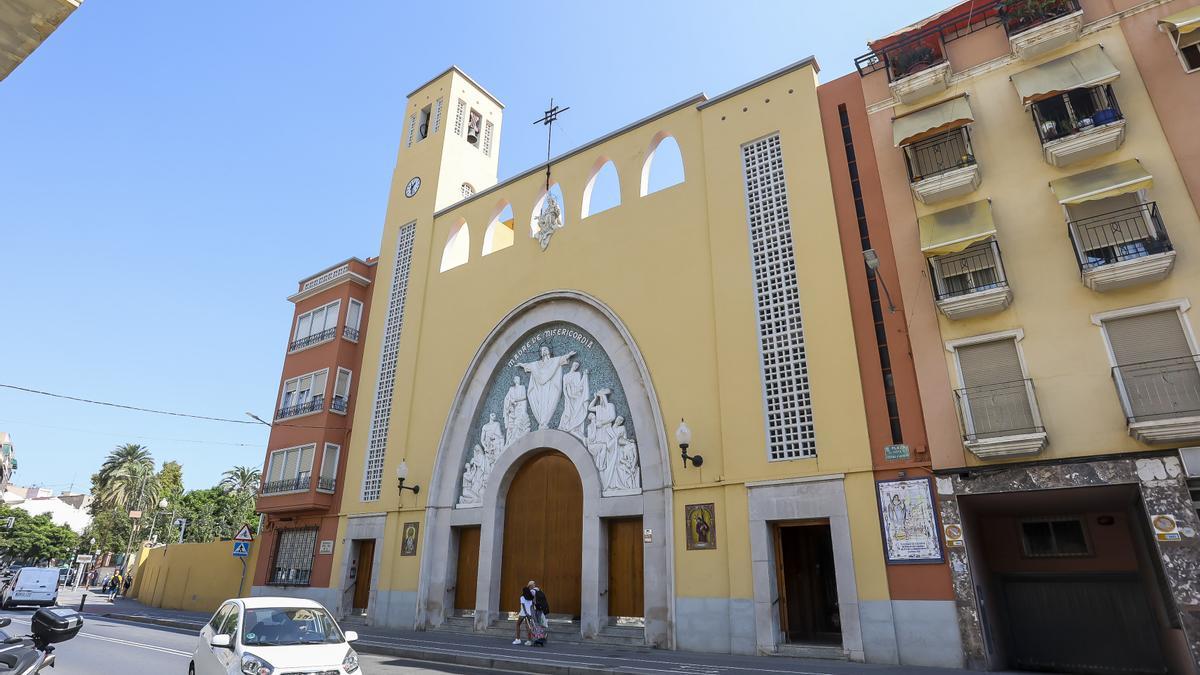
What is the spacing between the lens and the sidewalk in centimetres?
1070

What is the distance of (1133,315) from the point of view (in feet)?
35.4

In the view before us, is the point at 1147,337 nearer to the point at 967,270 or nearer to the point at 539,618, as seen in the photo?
the point at 967,270

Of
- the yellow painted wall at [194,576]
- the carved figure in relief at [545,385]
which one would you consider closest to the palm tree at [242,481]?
the yellow painted wall at [194,576]

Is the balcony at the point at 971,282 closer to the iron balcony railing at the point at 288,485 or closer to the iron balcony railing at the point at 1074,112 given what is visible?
the iron balcony railing at the point at 1074,112

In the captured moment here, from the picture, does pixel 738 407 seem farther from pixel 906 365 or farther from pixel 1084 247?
pixel 1084 247

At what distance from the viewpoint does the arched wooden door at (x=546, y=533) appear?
55.5ft

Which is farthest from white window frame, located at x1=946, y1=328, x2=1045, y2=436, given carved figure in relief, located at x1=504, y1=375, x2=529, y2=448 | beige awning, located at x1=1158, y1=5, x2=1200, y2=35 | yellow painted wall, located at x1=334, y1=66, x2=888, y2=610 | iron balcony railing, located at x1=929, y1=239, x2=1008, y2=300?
carved figure in relief, located at x1=504, y1=375, x2=529, y2=448

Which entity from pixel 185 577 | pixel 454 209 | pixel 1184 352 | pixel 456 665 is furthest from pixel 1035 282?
pixel 185 577

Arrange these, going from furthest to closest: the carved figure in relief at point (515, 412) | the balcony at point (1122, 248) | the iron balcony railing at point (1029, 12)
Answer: the carved figure in relief at point (515, 412) < the iron balcony railing at point (1029, 12) < the balcony at point (1122, 248)

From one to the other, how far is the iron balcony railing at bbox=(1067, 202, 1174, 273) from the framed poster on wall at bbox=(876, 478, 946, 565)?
4.98 m

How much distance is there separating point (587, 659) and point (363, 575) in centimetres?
1194

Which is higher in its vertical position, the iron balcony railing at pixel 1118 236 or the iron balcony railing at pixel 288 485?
the iron balcony railing at pixel 1118 236

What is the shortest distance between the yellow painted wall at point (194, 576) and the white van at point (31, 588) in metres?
4.86

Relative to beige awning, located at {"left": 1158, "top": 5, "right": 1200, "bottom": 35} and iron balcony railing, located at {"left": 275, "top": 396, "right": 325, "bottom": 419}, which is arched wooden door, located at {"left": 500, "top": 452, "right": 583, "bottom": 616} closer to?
iron balcony railing, located at {"left": 275, "top": 396, "right": 325, "bottom": 419}
